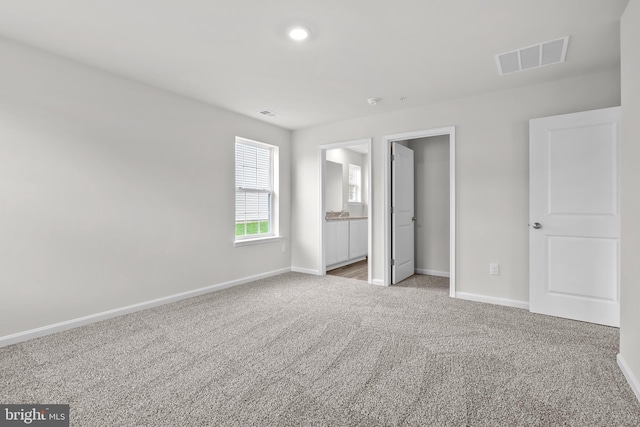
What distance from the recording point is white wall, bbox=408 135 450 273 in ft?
16.6

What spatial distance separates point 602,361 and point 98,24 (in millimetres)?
4269

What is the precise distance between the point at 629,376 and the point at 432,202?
11.3ft

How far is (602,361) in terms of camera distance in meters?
2.19

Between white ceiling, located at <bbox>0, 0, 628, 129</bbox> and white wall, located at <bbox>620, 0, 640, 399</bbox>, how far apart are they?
31cm

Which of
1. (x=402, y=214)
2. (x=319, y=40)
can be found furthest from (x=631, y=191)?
(x=402, y=214)

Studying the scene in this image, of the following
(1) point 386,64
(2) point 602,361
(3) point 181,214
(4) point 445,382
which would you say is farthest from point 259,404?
(1) point 386,64

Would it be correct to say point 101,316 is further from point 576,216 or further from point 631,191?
point 576,216

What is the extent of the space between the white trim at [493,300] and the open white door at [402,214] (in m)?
0.97

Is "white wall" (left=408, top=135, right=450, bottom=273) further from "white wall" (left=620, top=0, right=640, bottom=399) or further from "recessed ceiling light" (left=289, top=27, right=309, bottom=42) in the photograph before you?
"recessed ceiling light" (left=289, top=27, right=309, bottom=42)

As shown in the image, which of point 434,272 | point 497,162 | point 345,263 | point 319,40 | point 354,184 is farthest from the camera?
point 354,184

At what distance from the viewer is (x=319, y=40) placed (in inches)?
97.5

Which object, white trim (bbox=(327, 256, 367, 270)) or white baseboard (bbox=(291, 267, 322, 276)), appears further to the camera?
white trim (bbox=(327, 256, 367, 270))

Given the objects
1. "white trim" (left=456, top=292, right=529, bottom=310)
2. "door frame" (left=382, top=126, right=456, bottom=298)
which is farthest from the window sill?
"white trim" (left=456, top=292, right=529, bottom=310)

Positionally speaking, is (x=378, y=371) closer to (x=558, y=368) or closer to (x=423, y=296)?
(x=558, y=368)
